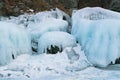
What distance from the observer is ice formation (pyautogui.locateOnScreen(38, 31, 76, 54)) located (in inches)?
349

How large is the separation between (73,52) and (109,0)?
483cm

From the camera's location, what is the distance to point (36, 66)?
805cm

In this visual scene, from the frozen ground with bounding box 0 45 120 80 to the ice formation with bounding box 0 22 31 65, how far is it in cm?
23

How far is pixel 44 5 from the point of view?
1369 centimetres

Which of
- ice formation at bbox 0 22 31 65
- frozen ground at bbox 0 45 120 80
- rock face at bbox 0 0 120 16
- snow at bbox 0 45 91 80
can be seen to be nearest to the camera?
frozen ground at bbox 0 45 120 80

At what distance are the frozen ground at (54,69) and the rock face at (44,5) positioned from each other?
12.6 feet

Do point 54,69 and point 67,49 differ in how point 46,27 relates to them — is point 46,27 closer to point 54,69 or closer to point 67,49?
point 67,49

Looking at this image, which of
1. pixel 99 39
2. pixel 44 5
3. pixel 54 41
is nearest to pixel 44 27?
pixel 54 41

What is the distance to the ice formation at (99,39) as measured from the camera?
8.57 metres

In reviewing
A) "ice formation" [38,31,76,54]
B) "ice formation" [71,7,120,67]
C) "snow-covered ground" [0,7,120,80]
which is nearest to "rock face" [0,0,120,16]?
"snow-covered ground" [0,7,120,80]

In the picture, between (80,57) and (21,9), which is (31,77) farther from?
(21,9)

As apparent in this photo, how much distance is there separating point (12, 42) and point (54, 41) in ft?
3.37

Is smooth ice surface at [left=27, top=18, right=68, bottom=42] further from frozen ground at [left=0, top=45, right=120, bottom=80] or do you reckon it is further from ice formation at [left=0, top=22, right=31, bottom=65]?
frozen ground at [left=0, top=45, right=120, bottom=80]

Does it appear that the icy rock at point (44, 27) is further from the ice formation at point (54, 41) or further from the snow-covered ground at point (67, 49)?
the ice formation at point (54, 41)
